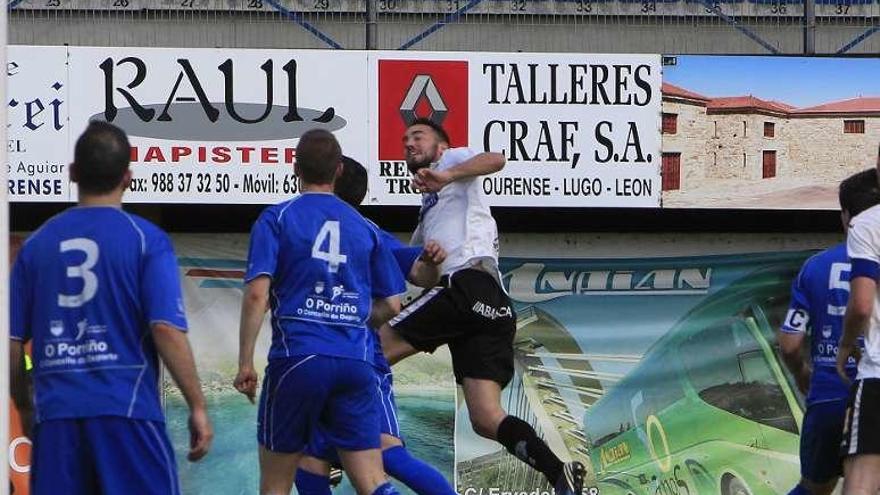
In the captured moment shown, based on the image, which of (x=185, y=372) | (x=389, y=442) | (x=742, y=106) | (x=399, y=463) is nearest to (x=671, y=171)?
(x=742, y=106)

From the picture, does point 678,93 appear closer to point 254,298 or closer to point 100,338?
point 254,298

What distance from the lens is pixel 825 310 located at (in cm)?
830

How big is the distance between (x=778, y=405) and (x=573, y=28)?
3.04 m

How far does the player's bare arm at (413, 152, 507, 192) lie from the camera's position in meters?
8.04

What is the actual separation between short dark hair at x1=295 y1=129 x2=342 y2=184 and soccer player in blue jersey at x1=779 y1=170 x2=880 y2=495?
2.61 m

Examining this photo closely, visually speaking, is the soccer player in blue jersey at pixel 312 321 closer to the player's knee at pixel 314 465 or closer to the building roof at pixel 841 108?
the player's knee at pixel 314 465

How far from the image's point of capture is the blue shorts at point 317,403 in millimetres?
7090

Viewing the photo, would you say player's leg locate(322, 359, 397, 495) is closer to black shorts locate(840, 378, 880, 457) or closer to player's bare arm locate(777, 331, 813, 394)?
black shorts locate(840, 378, 880, 457)

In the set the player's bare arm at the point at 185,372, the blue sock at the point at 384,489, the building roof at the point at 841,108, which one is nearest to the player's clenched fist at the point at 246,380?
the blue sock at the point at 384,489

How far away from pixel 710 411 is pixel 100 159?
6.58 metres

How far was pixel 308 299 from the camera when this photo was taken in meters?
7.07

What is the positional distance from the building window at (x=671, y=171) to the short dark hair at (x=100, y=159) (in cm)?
544

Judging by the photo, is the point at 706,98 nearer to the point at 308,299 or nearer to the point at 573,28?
the point at 573,28

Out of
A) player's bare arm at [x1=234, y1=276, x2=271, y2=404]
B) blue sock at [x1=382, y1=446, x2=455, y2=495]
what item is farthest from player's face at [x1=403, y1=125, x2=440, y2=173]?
player's bare arm at [x1=234, y1=276, x2=271, y2=404]
